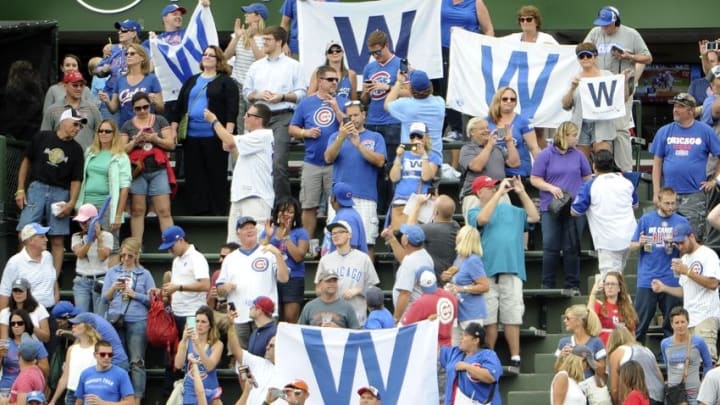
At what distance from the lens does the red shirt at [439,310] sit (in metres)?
18.8

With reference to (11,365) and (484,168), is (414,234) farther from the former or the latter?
(11,365)

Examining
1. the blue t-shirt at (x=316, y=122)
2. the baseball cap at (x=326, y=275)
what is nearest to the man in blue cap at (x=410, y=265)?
the baseball cap at (x=326, y=275)

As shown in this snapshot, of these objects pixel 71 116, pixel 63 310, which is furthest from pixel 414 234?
pixel 71 116

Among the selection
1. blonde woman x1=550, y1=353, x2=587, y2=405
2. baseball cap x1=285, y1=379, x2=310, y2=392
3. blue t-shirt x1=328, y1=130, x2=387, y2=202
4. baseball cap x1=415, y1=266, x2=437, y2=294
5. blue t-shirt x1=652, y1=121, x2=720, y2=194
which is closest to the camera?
blonde woman x1=550, y1=353, x2=587, y2=405

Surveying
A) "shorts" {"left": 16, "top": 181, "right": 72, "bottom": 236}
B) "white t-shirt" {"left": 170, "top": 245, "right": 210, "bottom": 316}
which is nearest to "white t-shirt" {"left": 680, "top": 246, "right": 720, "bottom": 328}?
"white t-shirt" {"left": 170, "top": 245, "right": 210, "bottom": 316}

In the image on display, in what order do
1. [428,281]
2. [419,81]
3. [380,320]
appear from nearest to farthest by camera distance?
[428,281]
[380,320]
[419,81]

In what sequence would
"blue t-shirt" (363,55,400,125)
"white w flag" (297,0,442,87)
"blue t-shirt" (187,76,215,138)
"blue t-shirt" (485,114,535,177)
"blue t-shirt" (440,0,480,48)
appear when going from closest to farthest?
1. "blue t-shirt" (485,114,535,177)
2. "blue t-shirt" (363,55,400,125)
3. "blue t-shirt" (187,76,215,138)
4. "white w flag" (297,0,442,87)
5. "blue t-shirt" (440,0,480,48)

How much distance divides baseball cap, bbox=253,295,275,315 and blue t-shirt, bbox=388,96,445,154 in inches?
101

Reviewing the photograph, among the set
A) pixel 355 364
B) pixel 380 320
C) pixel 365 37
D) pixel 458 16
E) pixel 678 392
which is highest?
pixel 458 16

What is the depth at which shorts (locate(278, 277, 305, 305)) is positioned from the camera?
20562 mm

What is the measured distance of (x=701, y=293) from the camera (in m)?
19.7

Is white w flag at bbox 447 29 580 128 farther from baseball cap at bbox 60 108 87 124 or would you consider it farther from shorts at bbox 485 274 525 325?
baseball cap at bbox 60 108 87 124

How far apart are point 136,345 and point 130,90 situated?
356 centimetres

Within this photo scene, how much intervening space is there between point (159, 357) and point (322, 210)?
2277mm
